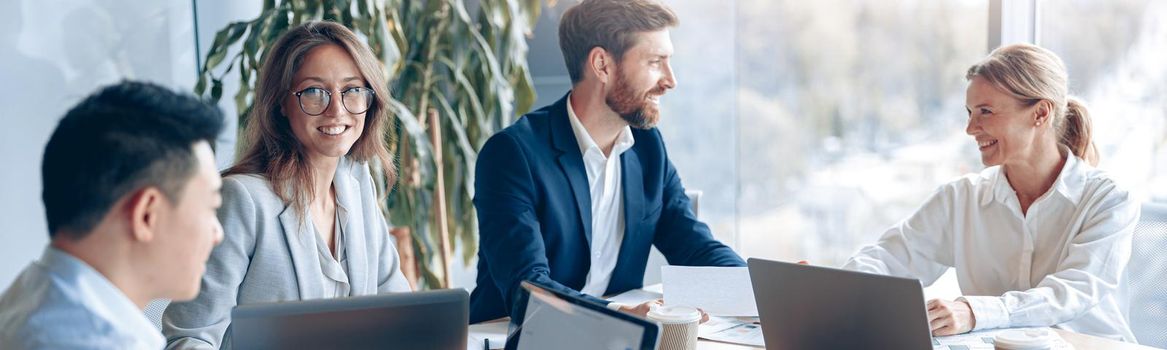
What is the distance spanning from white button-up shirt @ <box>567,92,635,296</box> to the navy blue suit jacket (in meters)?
0.02

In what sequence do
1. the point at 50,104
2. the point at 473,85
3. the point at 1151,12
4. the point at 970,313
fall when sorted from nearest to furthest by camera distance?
the point at 970,313, the point at 50,104, the point at 1151,12, the point at 473,85

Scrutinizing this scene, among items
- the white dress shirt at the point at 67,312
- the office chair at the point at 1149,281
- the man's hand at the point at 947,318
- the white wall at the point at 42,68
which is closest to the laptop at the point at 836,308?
the man's hand at the point at 947,318

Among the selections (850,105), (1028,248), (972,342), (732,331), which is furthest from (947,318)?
(850,105)

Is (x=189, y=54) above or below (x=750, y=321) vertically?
above

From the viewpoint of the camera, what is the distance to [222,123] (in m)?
1.14

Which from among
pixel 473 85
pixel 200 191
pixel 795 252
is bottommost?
pixel 795 252

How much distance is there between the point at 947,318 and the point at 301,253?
117cm

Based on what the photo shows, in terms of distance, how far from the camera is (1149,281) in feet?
7.08

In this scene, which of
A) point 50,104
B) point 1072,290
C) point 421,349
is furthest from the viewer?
point 50,104

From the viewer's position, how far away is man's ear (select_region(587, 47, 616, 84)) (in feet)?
7.64

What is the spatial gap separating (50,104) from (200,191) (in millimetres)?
1998

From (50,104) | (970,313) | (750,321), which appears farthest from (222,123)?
(50,104)

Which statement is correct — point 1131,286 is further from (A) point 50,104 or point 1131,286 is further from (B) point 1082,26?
(A) point 50,104

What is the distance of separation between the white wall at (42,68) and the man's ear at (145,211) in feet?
5.20
